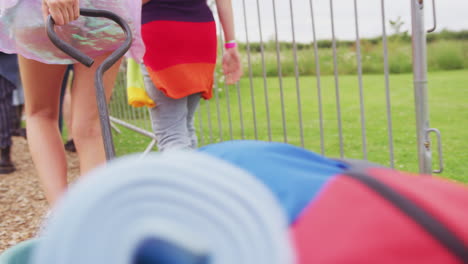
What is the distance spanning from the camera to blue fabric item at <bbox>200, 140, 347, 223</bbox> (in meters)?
0.70

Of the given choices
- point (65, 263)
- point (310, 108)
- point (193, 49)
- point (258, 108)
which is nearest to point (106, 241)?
point (65, 263)

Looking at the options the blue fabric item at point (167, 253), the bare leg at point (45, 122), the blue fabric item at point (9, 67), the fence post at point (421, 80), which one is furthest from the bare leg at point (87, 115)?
the blue fabric item at point (9, 67)

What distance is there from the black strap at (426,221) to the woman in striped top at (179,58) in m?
1.42

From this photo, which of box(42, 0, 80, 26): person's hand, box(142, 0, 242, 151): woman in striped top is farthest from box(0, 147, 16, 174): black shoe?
box(42, 0, 80, 26): person's hand

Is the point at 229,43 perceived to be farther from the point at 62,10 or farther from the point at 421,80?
the point at 62,10

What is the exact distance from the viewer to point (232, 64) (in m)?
2.23

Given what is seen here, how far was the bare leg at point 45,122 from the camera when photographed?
166 cm

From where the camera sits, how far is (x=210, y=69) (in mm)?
2215

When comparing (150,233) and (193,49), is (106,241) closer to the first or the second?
(150,233)

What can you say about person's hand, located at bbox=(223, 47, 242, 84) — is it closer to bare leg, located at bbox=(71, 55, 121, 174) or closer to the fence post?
bare leg, located at bbox=(71, 55, 121, 174)

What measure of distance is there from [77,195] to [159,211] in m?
0.11

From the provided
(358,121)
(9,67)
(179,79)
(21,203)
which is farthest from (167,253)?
(358,121)

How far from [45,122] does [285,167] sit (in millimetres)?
1259

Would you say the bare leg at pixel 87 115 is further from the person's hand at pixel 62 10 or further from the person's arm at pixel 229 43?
the person's arm at pixel 229 43
